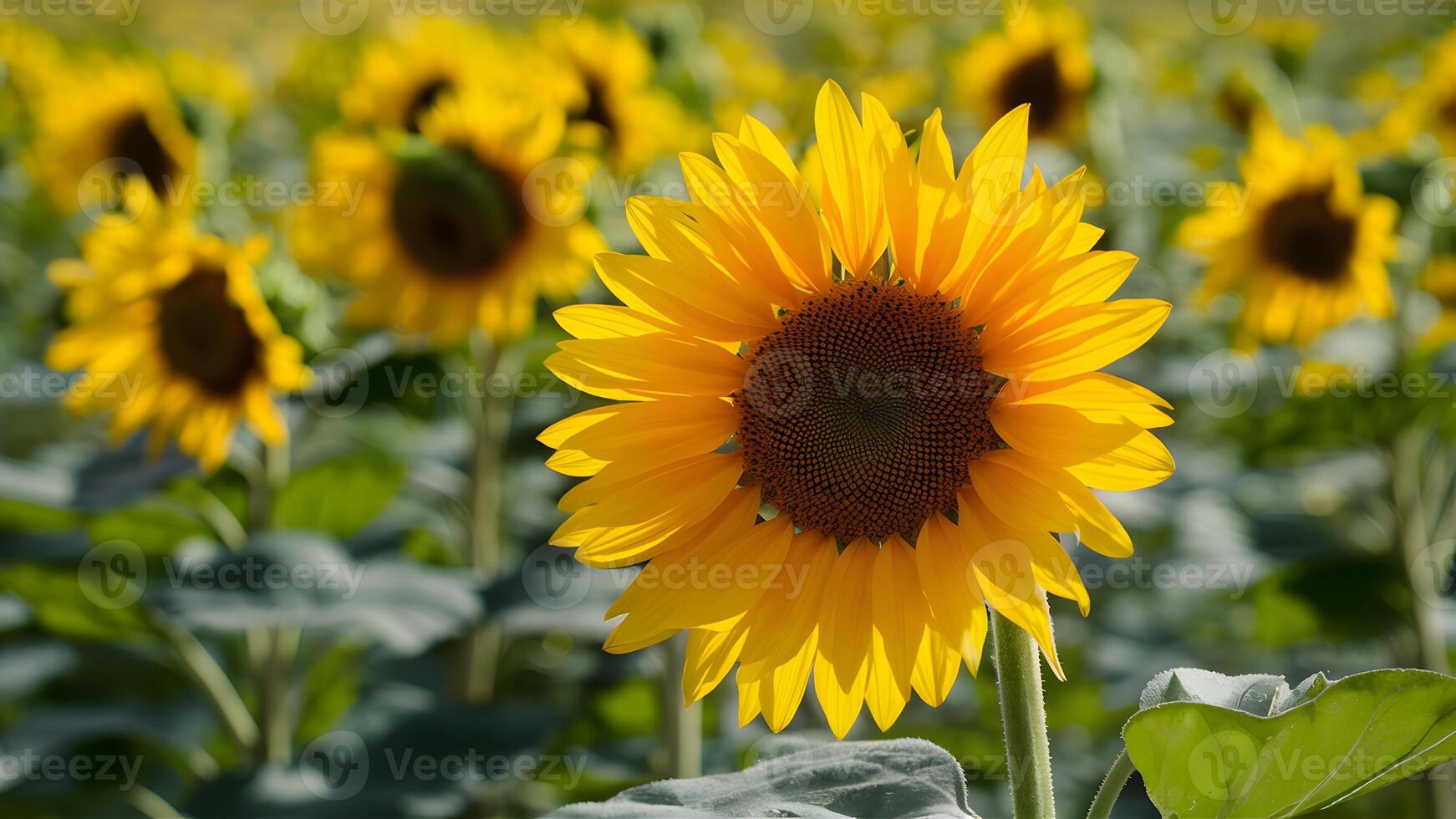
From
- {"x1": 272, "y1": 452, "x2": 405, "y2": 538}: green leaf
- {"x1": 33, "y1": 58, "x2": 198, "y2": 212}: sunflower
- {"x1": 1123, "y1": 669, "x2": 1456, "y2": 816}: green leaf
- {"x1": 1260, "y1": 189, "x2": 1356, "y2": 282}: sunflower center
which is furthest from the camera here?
{"x1": 33, "y1": 58, "x2": 198, "y2": 212}: sunflower

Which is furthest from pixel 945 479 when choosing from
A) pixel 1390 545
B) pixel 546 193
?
pixel 1390 545

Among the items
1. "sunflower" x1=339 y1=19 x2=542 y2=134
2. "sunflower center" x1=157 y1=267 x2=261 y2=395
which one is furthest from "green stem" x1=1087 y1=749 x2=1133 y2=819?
"sunflower" x1=339 y1=19 x2=542 y2=134

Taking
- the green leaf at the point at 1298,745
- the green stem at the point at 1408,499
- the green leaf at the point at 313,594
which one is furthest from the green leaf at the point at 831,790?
the green stem at the point at 1408,499

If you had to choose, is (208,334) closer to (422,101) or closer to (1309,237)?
(422,101)

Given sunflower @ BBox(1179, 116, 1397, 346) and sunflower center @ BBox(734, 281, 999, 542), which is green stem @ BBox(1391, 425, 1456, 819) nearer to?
sunflower @ BBox(1179, 116, 1397, 346)

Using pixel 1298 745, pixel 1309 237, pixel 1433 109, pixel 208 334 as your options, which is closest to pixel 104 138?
pixel 208 334
